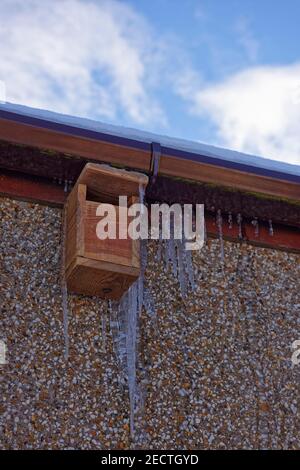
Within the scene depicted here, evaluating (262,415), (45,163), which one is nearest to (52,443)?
(262,415)

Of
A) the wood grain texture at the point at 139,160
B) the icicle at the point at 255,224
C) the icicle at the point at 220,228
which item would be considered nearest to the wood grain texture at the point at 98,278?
the wood grain texture at the point at 139,160

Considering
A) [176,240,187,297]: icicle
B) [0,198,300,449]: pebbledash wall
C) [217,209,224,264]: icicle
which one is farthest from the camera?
[217,209,224,264]: icicle

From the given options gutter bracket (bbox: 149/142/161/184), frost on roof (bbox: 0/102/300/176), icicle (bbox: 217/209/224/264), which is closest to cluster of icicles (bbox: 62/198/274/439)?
icicle (bbox: 217/209/224/264)

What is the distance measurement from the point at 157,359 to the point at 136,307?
0.23 m

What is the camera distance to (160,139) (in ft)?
11.7

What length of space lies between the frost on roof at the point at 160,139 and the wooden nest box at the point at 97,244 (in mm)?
212

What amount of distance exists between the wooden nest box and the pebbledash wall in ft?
0.33

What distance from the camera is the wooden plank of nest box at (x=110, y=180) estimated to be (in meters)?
3.27

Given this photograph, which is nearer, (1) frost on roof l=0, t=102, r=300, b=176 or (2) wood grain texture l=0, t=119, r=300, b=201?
(2) wood grain texture l=0, t=119, r=300, b=201

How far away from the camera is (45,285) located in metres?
3.29

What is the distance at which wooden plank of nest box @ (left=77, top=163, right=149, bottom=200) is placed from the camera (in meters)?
3.27

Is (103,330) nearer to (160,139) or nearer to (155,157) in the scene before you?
(155,157)

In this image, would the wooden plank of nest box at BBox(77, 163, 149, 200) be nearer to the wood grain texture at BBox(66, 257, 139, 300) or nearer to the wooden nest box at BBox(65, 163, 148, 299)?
the wooden nest box at BBox(65, 163, 148, 299)
